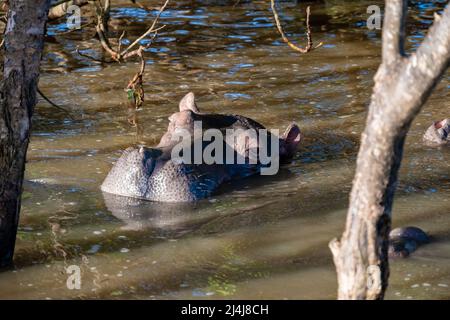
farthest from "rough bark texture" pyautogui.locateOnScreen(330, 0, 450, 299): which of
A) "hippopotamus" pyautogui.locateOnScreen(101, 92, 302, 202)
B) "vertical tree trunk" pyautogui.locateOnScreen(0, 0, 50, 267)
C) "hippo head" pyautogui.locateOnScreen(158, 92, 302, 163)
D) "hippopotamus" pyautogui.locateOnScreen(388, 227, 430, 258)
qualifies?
"hippo head" pyautogui.locateOnScreen(158, 92, 302, 163)

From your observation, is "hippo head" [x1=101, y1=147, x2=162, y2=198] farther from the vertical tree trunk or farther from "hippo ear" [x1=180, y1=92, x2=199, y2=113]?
the vertical tree trunk

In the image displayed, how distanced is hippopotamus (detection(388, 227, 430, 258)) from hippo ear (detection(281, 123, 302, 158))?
188cm

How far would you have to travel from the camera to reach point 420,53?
3.99 meters

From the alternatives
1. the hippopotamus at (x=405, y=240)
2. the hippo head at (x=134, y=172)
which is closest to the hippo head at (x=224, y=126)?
the hippo head at (x=134, y=172)

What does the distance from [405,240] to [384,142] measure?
222cm

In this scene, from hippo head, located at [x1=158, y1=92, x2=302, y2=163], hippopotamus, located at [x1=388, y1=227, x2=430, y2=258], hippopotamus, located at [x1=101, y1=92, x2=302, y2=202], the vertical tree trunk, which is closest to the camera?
the vertical tree trunk

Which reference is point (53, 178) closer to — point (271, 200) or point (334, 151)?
point (271, 200)

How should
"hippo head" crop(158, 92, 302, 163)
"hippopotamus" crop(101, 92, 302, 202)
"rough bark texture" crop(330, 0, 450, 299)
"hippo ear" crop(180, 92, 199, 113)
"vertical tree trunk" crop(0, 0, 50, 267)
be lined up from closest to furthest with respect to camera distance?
"rough bark texture" crop(330, 0, 450, 299)
"vertical tree trunk" crop(0, 0, 50, 267)
"hippopotamus" crop(101, 92, 302, 202)
"hippo head" crop(158, 92, 302, 163)
"hippo ear" crop(180, 92, 199, 113)

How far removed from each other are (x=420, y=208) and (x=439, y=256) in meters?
0.93

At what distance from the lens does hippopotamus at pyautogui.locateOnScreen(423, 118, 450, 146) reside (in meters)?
8.55

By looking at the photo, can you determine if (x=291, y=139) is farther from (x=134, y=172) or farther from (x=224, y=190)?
(x=134, y=172)

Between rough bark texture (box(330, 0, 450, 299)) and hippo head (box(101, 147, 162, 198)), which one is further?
hippo head (box(101, 147, 162, 198))

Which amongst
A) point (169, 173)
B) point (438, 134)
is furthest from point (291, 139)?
point (438, 134)

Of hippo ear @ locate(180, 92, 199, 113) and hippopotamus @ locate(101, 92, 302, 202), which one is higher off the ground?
hippo ear @ locate(180, 92, 199, 113)
